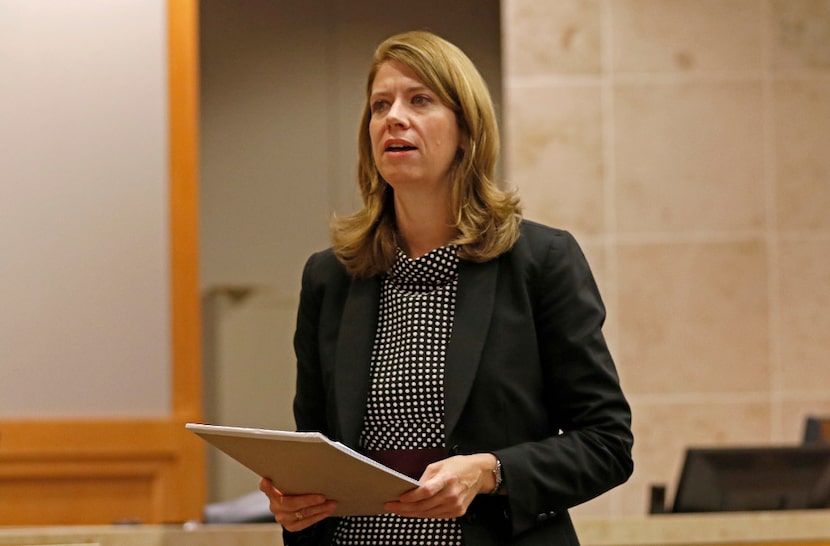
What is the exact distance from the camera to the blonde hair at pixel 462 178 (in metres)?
1.83

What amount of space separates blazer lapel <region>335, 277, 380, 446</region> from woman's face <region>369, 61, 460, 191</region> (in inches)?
7.3

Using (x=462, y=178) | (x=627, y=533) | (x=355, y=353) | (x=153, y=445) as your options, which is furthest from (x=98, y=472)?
(x=462, y=178)

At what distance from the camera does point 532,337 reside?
1.76 m

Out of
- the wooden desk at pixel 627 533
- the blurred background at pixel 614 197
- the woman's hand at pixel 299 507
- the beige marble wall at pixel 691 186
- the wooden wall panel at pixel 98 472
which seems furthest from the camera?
the beige marble wall at pixel 691 186

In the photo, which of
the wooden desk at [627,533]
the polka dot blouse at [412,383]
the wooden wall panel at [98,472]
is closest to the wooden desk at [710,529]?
the wooden desk at [627,533]

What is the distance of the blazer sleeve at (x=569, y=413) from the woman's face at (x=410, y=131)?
24 cm

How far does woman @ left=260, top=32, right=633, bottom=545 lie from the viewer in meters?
1.70

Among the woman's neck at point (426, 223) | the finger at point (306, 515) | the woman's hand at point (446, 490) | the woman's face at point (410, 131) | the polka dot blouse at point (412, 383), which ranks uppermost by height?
the woman's face at point (410, 131)

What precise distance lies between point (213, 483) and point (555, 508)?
4000mm

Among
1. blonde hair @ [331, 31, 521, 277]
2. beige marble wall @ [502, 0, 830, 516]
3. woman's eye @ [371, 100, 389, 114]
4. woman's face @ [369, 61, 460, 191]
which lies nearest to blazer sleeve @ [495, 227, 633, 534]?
blonde hair @ [331, 31, 521, 277]

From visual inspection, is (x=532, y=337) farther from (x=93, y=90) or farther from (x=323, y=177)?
(x=323, y=177)

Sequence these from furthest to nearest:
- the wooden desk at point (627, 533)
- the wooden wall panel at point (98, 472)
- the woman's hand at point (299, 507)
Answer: the wooden wall panel at point (98, 472) < the wooden desk at point (627, 533) < the woman's hand at point (299, 507)

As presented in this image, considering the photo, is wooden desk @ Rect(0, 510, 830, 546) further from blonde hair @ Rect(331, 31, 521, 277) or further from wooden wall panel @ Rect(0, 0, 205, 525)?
wooden wall panel @ Rect(0, 0, 205, 525)

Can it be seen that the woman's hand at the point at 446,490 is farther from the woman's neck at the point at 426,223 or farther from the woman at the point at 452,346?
the woman's neck at the point at 426,223
